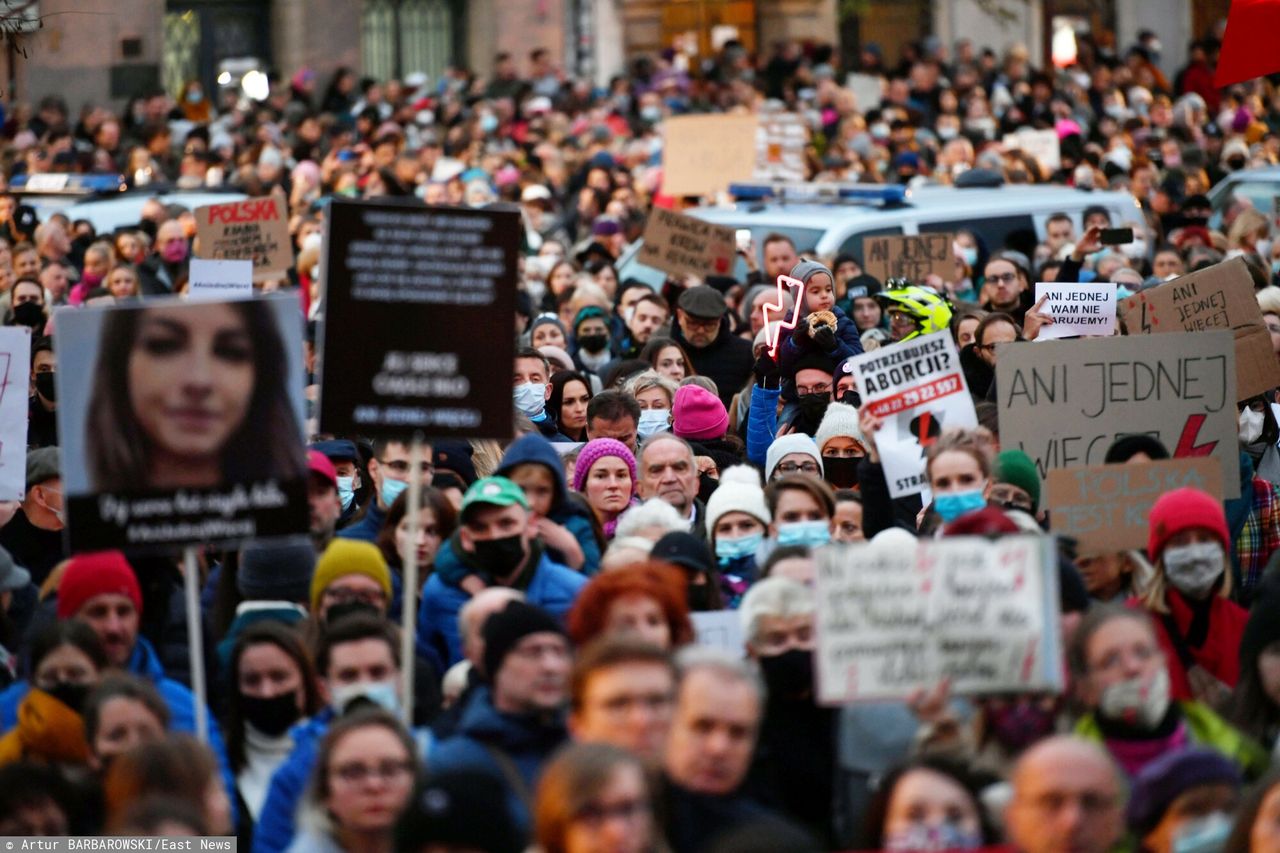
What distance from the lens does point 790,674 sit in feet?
19.4

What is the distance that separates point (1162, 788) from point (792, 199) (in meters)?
11.6

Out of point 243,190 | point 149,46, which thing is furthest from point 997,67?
point 243,190

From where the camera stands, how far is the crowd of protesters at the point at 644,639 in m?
4.89

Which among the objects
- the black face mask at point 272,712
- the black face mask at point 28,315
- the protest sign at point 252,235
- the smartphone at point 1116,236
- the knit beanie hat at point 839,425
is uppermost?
the protest sign at point 252,235

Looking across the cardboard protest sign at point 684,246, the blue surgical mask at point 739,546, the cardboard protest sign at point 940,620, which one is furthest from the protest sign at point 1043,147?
the cardboard protest sign at point 940,620

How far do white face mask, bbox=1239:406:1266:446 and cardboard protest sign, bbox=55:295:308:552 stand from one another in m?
5.48

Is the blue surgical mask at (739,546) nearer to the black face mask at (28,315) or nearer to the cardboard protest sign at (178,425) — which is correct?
the cardboard protest sign at (178,425)

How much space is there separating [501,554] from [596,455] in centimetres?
173

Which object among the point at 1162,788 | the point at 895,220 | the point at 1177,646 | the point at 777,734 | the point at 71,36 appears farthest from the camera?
the point at 71,36

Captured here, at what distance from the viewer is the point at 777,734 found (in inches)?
231

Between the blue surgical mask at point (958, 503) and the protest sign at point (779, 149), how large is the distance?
13.4 m

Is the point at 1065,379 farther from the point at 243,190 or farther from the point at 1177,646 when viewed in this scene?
the point at 243,190

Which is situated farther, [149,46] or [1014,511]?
[149,46]


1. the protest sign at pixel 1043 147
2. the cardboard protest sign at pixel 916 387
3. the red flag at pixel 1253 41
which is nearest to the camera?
the cardboard protest sign at pixel 916 387
